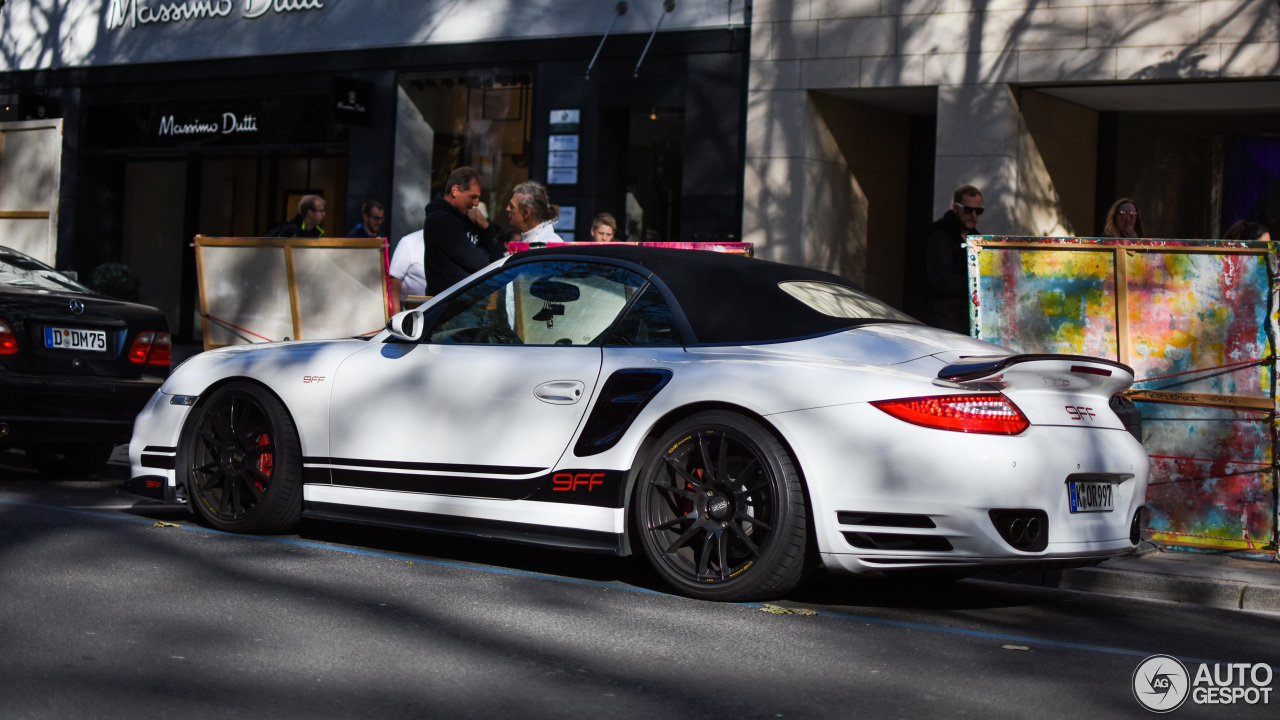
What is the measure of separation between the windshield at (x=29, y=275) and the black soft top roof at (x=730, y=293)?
14.1 feet

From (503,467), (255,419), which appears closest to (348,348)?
(255,419)

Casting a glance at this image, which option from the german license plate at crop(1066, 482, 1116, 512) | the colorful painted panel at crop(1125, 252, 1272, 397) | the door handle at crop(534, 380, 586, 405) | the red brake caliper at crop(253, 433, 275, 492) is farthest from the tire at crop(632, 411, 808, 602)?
the colorful painted panel at crop(1125, 252, 1272, 397)

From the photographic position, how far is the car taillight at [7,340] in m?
8.45

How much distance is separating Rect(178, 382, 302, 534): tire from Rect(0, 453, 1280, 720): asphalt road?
0.14 m

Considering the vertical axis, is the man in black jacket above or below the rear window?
above

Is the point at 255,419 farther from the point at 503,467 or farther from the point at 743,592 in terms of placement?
the point at 743,592

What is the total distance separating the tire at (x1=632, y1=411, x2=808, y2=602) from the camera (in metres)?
5.41

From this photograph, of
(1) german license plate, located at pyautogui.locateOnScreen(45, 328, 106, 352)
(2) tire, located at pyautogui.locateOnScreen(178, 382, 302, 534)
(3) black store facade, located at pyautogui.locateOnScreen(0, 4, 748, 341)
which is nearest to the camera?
(2) tire, located at pyautogui.locateOnScreen(178, 382, 302, 534)

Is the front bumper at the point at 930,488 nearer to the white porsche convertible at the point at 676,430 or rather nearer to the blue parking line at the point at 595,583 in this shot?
the white porsche convertible at the point at 676,430

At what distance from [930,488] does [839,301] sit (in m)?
1.25

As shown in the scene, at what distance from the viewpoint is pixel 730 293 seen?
239 inches

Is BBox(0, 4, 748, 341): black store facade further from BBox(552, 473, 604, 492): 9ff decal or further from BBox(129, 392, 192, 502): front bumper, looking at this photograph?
BBox(552, 473, 604, 492): 9ff decal

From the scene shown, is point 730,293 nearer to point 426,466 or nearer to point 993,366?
point 993,366

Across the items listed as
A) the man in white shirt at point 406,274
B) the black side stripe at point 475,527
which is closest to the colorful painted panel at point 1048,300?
the black side stripe at point 475,527
